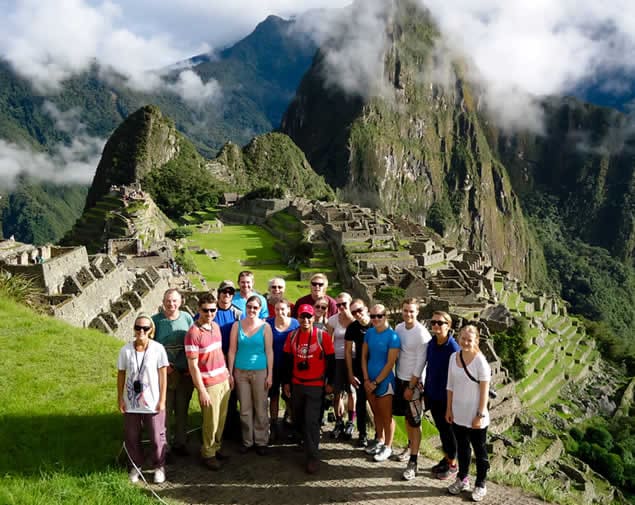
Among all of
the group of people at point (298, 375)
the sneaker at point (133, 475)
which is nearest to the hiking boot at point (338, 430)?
the group of people at point (298, 375)

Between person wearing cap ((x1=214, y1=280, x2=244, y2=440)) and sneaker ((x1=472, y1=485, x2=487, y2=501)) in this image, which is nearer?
sneaker ((x1=472, y1=485, x2=487, y2=501))

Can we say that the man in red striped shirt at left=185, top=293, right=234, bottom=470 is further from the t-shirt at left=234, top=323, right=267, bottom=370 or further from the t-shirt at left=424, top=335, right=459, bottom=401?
the t-shirt at left=424, top=335, right=459, bottom=401

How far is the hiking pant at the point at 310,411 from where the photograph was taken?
6.71 metres

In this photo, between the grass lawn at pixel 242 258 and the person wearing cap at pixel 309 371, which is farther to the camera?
the grass lawn at pixel 242 258

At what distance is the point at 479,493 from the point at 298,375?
253 cm

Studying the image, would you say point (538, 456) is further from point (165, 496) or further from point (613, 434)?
point (165, 496)

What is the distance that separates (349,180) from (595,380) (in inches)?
5071

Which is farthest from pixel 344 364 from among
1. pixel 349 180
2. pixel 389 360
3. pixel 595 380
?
pixel 349 180

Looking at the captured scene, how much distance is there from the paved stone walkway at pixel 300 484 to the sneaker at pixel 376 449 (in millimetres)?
133

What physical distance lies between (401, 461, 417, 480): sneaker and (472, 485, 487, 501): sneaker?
74 cm

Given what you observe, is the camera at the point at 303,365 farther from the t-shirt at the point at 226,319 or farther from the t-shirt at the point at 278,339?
A: the t-shirt at the point at 226,319

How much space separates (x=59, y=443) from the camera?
6.44 metres

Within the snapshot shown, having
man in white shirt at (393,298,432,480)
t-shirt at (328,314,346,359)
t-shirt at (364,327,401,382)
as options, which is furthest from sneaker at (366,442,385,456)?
t-shirt at (328,314,346,359)

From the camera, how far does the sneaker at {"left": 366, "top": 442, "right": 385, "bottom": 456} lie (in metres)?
7.23
